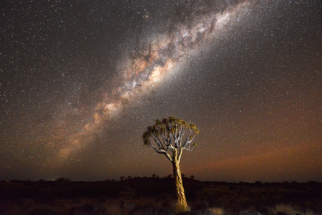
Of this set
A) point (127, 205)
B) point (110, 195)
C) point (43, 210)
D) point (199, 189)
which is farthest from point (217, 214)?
point (199, 189)

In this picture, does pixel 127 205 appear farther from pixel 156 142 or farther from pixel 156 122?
pixel 156 122

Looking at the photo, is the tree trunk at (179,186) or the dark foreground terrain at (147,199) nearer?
the tree trunk at (179,186)

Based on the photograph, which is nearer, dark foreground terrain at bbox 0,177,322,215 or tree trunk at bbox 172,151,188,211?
tree trunk at bbox 172,151,188,211

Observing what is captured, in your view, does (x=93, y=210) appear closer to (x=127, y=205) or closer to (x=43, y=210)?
(x=43, y=210)

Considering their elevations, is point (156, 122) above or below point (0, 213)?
above

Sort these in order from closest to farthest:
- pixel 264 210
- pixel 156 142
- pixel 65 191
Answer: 1. pixel 264 210
2. pixel 156 142
3. pixel 65 191

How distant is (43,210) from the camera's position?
9086mm

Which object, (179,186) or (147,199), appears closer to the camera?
(179,186)

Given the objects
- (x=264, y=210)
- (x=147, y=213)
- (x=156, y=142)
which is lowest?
(x=264, y=210)

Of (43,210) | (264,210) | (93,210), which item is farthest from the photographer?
(264,210)

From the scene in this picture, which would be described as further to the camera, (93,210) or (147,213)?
(93,210)

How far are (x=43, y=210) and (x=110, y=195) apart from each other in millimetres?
15955

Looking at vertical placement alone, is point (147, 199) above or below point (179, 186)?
below

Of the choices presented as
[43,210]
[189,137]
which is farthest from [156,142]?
[43,210]
